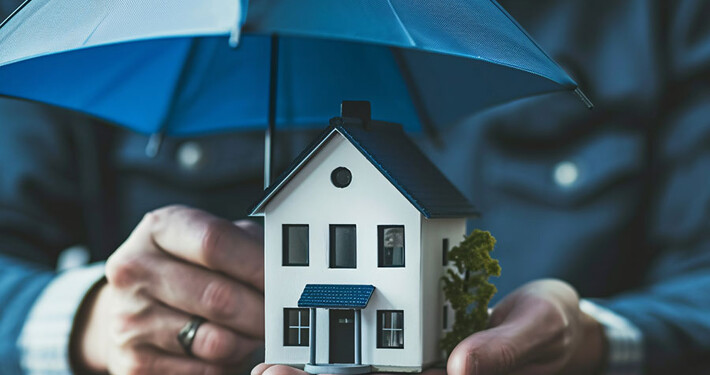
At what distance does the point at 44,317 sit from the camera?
1746mm

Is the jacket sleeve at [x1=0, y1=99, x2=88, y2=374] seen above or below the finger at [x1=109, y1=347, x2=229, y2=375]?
above

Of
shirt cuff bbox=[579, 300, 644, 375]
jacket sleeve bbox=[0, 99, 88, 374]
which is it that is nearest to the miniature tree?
shirt cuff bbox=[579, 300, 644, 375]

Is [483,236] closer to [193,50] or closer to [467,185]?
[193,50]

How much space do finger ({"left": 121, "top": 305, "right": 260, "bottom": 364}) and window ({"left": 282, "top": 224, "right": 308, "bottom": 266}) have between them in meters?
0.26

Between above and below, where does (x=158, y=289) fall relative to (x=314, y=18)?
below

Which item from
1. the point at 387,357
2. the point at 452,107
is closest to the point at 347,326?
the point at 387,357

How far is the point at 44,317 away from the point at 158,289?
58 cm

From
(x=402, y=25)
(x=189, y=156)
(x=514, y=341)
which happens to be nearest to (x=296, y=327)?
(x=514, y=341)

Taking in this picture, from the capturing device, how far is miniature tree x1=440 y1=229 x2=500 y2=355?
1140mm

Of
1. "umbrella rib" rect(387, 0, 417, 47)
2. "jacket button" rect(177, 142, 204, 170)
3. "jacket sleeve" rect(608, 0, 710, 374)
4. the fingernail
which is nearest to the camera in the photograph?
"umbrella rib" rect(387, 0, 417, 47)

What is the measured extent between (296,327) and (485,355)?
288 mm

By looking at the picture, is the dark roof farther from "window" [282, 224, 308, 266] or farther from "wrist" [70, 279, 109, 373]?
"wrist" [70, 279, 109, 373]

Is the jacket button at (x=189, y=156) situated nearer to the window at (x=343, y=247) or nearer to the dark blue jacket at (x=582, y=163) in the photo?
the dark blue jacket at (x=582, y=163)

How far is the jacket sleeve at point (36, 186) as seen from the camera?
84.4 inches
